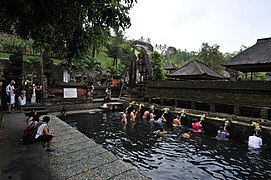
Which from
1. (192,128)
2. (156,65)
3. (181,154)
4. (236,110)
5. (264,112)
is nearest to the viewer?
(181,154)

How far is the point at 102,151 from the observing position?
19.9ft

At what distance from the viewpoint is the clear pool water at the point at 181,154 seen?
280 inches

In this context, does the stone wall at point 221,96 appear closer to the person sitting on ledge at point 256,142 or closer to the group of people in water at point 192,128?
the group of people in water at point 192,128

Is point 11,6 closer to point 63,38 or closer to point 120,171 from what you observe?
point 63,38

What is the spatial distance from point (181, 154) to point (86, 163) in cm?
560

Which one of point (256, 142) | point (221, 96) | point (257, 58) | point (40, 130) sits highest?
point (257, 58)

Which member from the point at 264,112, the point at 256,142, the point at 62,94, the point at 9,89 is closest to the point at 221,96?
the point at 264,112

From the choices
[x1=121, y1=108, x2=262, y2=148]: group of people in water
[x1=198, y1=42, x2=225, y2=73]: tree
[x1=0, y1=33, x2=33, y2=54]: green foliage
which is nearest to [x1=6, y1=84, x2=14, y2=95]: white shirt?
[x1=121, y1=108, x2=262, y2=148]: group of people in water

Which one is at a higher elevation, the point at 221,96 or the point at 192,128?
the point at 221,96

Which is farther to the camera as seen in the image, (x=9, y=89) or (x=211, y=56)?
(x=211, y=56)

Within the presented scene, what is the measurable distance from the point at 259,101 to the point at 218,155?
19.8 ft

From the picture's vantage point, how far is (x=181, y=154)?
29.8 ft

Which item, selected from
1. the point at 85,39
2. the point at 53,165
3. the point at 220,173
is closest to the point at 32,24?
the point at 85,39

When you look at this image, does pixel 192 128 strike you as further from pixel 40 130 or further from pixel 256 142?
pixel 40 130
